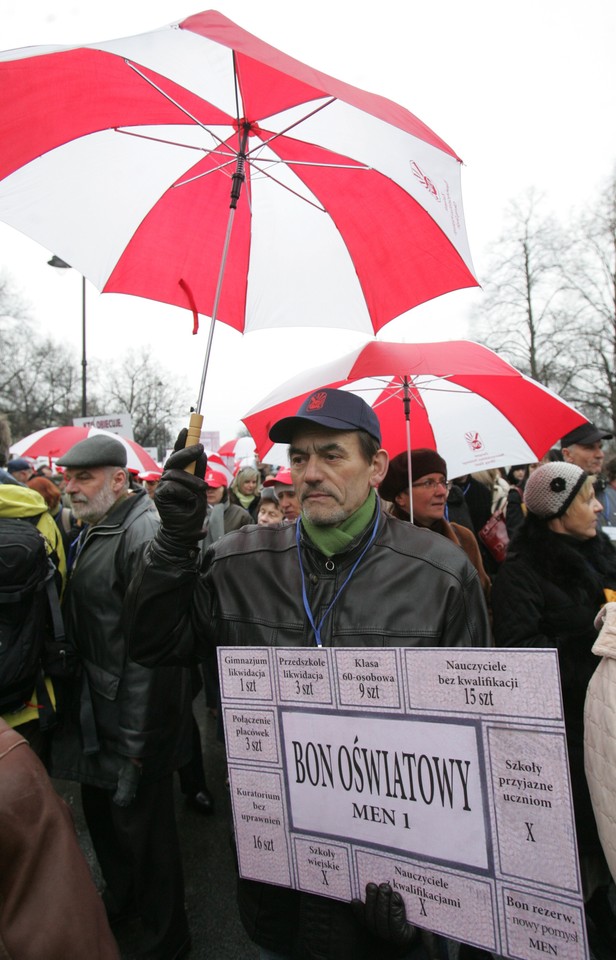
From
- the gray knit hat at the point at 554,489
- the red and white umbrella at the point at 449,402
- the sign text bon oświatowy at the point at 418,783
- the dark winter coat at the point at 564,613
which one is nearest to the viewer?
the sign text bon oświatowy at the point at 418,783

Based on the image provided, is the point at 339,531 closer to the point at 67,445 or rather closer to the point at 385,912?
the point at 385,912

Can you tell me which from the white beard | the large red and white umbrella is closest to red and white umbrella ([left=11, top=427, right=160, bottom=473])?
the white beard

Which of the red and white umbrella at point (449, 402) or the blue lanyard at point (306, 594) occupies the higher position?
the red and white umbrella at point (449, 402)

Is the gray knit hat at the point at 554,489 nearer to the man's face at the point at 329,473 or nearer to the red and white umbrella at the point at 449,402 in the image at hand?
the red and white umbrella at the point at 449,402

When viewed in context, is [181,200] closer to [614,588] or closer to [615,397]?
[614,588]

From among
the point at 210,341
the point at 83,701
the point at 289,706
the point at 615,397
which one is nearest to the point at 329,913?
the point at 289,706

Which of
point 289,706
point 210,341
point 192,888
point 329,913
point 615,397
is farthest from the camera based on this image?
point 615,397

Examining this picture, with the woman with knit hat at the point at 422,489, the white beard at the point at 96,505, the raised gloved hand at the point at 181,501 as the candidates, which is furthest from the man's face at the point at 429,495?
the raised gloved hand at the point at 181,501

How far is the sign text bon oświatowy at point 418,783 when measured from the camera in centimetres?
121

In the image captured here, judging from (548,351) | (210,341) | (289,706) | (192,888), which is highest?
(548,351)

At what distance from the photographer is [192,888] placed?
3139 mm

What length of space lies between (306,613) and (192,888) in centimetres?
241

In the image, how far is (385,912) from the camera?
1375 mm

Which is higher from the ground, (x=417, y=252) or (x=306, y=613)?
(x=417, y=252)
